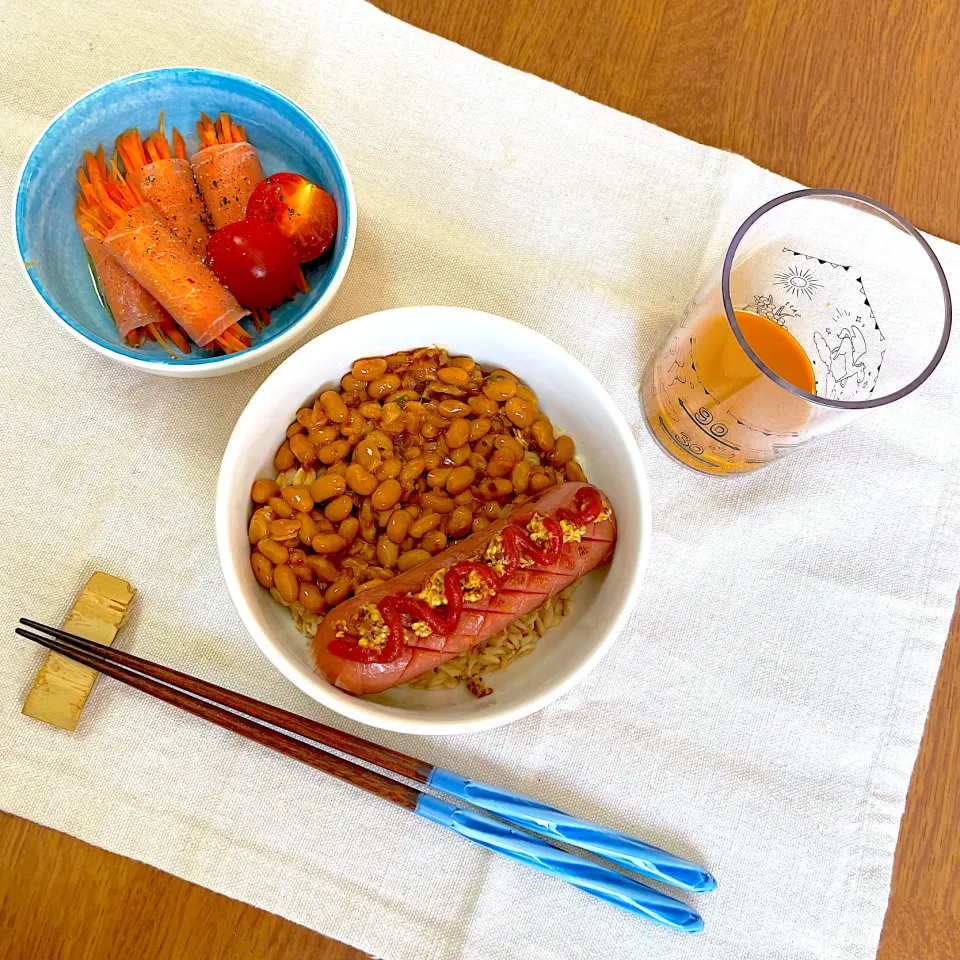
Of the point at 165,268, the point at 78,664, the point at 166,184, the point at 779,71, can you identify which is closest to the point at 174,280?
the point at 165,268

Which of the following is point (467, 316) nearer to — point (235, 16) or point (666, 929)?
point (235, 16)

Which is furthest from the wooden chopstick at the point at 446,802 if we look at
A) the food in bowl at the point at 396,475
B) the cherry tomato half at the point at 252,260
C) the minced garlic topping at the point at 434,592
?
the cherry tomato half at the point at 252,260

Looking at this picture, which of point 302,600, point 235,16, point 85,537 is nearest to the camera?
point 302,600

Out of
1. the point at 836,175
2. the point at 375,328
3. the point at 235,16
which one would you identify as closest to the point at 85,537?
the point at 375,328

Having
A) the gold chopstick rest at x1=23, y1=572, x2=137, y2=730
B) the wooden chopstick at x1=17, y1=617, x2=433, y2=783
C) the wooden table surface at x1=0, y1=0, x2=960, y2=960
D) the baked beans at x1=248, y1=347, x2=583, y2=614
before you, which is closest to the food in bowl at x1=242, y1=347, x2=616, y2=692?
the baked beans at x1=248, y1=347, x2=583, y2=614

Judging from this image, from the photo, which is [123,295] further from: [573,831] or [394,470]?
[573,831]

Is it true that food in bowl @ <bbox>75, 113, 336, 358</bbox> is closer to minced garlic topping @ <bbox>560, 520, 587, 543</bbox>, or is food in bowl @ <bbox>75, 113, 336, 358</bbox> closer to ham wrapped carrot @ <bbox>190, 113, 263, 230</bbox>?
ham wrapped carrot @ <bbox>190, 113, 263, 230</bbox>

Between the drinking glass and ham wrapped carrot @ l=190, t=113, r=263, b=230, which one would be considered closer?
the drinking glass
